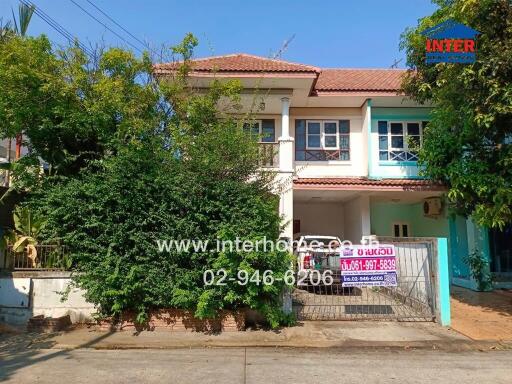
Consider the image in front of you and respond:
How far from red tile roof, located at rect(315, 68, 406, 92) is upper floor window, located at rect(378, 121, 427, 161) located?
1.34 meters

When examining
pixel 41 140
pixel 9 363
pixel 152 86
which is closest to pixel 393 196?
pixel 152 86

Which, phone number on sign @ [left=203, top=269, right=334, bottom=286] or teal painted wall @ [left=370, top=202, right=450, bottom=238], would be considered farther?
teal painted wall @ [left=370, top=202, right=450, bottom=238]

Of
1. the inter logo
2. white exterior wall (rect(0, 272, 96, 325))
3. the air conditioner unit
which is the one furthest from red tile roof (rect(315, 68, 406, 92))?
white exterior wall (rect(0, 272, 96, 325))

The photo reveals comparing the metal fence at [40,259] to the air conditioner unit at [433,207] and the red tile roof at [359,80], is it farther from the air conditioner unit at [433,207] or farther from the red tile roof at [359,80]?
the air conditioner unit at [433,207]

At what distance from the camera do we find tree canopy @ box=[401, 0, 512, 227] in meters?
8.23

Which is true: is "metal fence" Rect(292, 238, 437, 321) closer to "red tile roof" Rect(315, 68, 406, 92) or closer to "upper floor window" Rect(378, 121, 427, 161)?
"upper floor window" Rect(378, 121, 427, 161)

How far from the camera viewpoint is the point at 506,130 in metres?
9.17

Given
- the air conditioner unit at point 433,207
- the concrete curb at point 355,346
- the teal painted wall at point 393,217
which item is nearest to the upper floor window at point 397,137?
the air conditioner unit at point 433,207

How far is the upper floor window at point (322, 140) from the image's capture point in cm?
1454

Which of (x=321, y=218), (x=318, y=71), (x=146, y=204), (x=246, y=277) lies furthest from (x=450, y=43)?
(x=321, y=218)

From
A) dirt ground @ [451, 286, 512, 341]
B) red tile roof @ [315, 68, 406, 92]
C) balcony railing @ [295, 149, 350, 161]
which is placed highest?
red tile roof @ [315, 68, 406, 92]

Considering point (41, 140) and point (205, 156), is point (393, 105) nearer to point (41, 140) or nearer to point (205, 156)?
point (205, 156)

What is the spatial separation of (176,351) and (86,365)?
1.43m

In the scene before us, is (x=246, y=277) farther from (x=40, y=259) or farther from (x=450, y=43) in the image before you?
(x=450, y=43)
